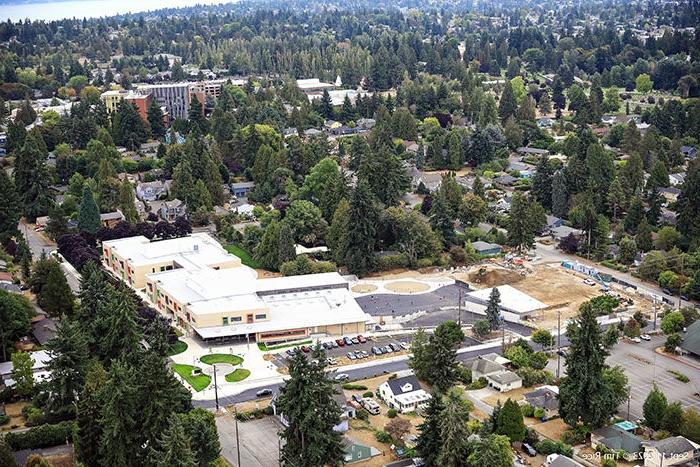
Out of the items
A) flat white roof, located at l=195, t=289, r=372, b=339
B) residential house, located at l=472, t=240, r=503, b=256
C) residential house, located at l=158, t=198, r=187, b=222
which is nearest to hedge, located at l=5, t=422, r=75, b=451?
flat white roof, located at l=195, t=289, r=372, b=339

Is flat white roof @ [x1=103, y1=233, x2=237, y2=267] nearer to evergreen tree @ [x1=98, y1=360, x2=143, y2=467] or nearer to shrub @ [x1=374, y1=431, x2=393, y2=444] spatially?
shrub @ [x1=374, y1=431, x2=393, y2=444]

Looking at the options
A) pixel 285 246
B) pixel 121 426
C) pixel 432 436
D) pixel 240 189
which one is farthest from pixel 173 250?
pixel 432 436

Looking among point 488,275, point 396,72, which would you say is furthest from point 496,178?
point 396,72

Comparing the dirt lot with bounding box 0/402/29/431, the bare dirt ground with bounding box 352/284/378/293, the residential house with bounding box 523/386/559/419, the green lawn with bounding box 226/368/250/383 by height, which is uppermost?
the dirt lot with bounding box 0/402/29/431

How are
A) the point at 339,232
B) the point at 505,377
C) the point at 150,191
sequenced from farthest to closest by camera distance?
the point at 150,191
the point at 339,232
the point at 505,377

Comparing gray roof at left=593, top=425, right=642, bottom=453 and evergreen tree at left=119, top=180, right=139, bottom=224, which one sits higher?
evergreen tree at left=119, top=180, right=139, bottom=224

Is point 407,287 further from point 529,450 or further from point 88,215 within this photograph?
point 88,215
